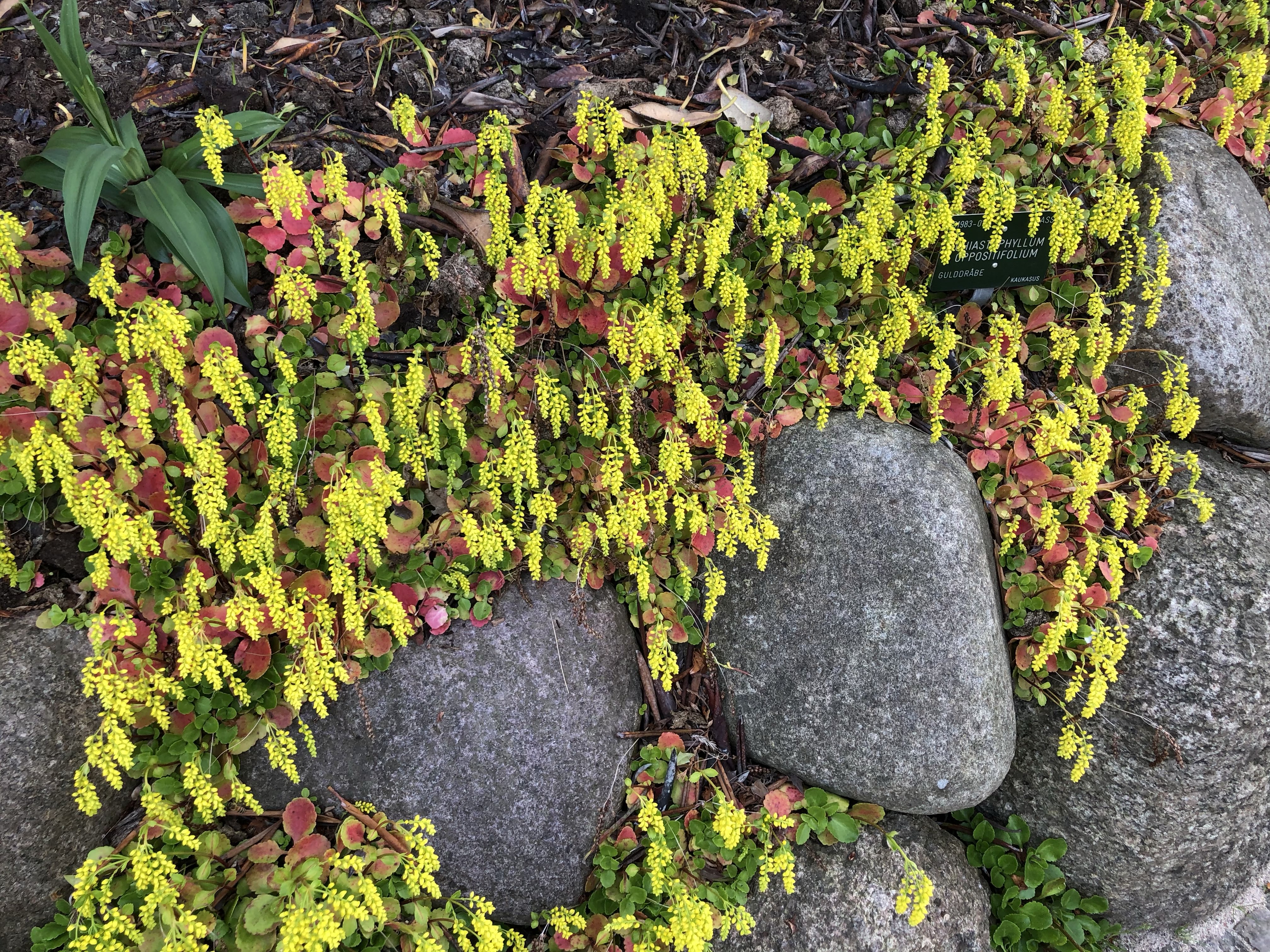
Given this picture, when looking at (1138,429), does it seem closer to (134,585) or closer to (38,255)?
(134,585)

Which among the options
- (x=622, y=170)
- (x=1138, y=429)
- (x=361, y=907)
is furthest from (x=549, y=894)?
(x=1138, y=429)

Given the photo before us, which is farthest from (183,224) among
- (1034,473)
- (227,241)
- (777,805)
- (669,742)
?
(1034,473)

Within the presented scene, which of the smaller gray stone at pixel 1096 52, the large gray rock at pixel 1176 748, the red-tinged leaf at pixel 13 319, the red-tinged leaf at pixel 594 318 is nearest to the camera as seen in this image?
the red-tinged leaf at pixel 13 319

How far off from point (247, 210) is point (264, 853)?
7.11 ft

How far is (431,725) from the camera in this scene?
2689 millimetres

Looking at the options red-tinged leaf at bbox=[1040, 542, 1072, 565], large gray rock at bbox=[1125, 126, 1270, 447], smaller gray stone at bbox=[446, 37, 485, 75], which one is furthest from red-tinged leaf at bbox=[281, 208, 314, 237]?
large gray rock at bbox=[1125, 126, 1270, 447]

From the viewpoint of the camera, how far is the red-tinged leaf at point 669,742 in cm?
289

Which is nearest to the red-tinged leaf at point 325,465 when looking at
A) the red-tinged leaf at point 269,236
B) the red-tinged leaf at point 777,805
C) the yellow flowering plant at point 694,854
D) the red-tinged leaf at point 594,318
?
the red-tinged leaf at point 269,236

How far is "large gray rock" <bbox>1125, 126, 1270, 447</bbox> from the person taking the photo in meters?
3.36

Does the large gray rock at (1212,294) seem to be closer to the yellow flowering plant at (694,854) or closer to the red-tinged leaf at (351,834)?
the yellow flowering plant at (694,854)

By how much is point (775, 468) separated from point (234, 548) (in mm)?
1966

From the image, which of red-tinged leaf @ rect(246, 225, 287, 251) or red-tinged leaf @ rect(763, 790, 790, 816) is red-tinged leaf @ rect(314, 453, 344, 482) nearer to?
red-tinged leaf @ rect(246, 225, 287, 251)

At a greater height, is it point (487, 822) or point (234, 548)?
point (234, 548)

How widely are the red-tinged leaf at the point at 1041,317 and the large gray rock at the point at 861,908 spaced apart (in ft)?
7.01
